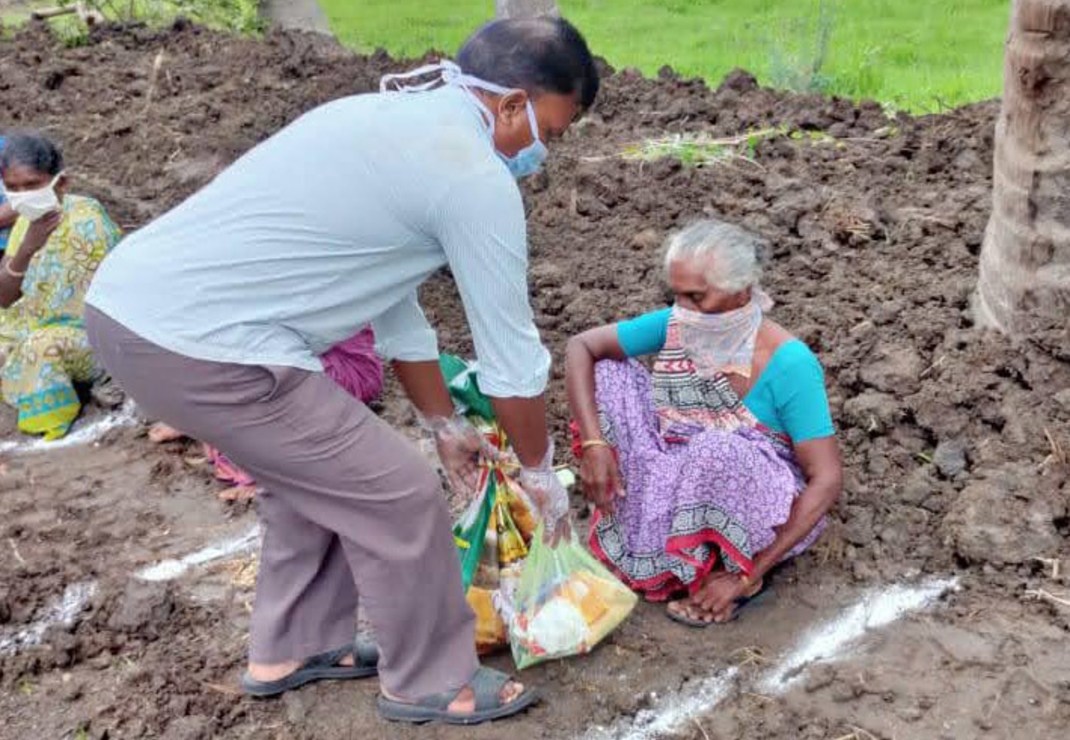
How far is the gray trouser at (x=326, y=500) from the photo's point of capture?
2.51m

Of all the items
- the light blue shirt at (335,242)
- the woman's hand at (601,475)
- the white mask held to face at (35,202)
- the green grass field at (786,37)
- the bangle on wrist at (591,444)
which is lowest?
the green grass field at (786,37)

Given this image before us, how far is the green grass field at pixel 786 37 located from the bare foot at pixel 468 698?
485 cm

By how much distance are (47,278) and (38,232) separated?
10.7 inches

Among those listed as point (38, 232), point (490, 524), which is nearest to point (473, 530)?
point (490, 524)

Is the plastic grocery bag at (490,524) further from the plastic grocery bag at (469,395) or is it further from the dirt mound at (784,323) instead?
the dirt mound at (784,323)

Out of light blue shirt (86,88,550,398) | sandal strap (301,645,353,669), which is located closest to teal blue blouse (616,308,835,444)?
light blue shirt (86,88,550,398)

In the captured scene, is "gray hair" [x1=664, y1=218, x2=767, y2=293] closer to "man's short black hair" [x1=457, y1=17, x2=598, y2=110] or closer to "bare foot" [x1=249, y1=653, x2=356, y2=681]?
"man's short black hair" [x1=457, y1=17, x2=598, y2=110]

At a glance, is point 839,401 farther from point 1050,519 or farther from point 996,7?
point 996,7

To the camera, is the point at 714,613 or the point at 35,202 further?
the point at 35,202

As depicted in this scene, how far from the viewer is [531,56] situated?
2.42 m

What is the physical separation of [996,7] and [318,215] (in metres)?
11.2

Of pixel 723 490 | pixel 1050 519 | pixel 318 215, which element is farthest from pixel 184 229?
pixel 1050 519

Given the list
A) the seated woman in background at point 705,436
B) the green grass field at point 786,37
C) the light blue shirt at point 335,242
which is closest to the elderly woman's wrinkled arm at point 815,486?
the seated woman in background at point 705,436

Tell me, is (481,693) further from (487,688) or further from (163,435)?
(163,435)
